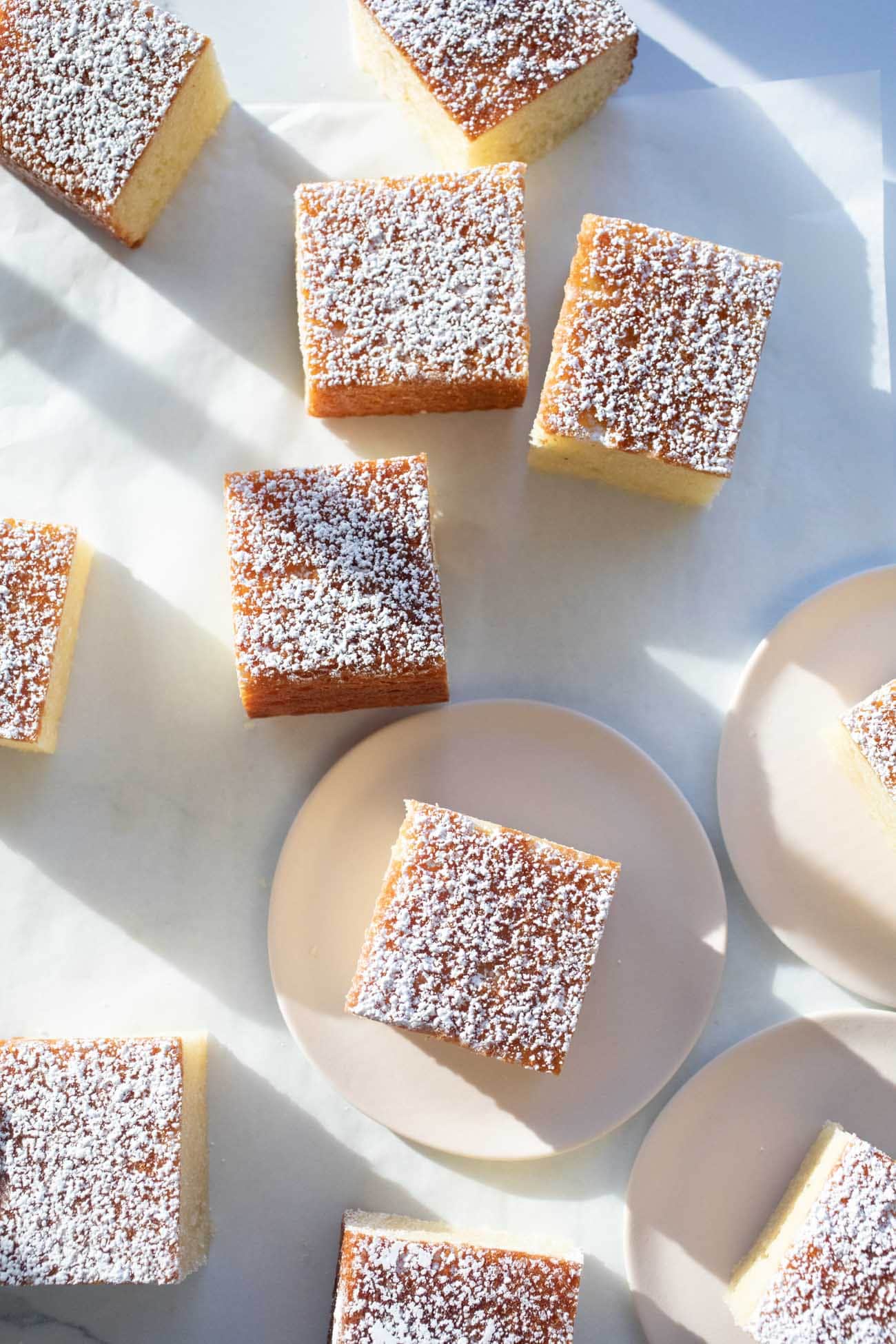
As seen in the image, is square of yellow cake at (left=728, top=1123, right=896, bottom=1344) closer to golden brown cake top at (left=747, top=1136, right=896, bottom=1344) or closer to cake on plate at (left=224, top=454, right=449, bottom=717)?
golden brown cake top at (left=747, top=1136, right=896, bottom=1344)

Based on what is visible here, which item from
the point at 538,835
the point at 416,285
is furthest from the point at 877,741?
the point at 416,285

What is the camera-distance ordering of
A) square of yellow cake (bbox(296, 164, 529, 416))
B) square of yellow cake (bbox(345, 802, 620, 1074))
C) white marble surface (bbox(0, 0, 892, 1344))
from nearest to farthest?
square of yellow cake (bbox(345, 802, 620, 1074)), square of yellow cake (bbox(296, 164, 529, 416)), white marble surface (bbox(0, 0, 892, 1344))

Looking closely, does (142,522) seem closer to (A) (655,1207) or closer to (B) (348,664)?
(B) (348,664)

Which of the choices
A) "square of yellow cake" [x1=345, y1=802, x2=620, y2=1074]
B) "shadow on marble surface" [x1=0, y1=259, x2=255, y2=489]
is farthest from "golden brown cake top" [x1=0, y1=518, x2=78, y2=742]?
"square of yellow cake" [x1=345, y1=802, x2=620, y2=1074]

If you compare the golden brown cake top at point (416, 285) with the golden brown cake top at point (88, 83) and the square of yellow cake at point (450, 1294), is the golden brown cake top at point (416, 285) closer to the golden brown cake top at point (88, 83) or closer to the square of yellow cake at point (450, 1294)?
the golden brown cake top at point (88, 83)

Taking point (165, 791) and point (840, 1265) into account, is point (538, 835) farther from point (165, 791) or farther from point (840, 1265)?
point (840, 1265)

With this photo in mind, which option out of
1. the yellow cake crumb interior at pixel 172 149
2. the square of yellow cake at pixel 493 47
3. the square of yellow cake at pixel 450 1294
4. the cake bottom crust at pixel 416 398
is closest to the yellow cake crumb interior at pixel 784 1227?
the square of yellow cake at pixel 450 1294
